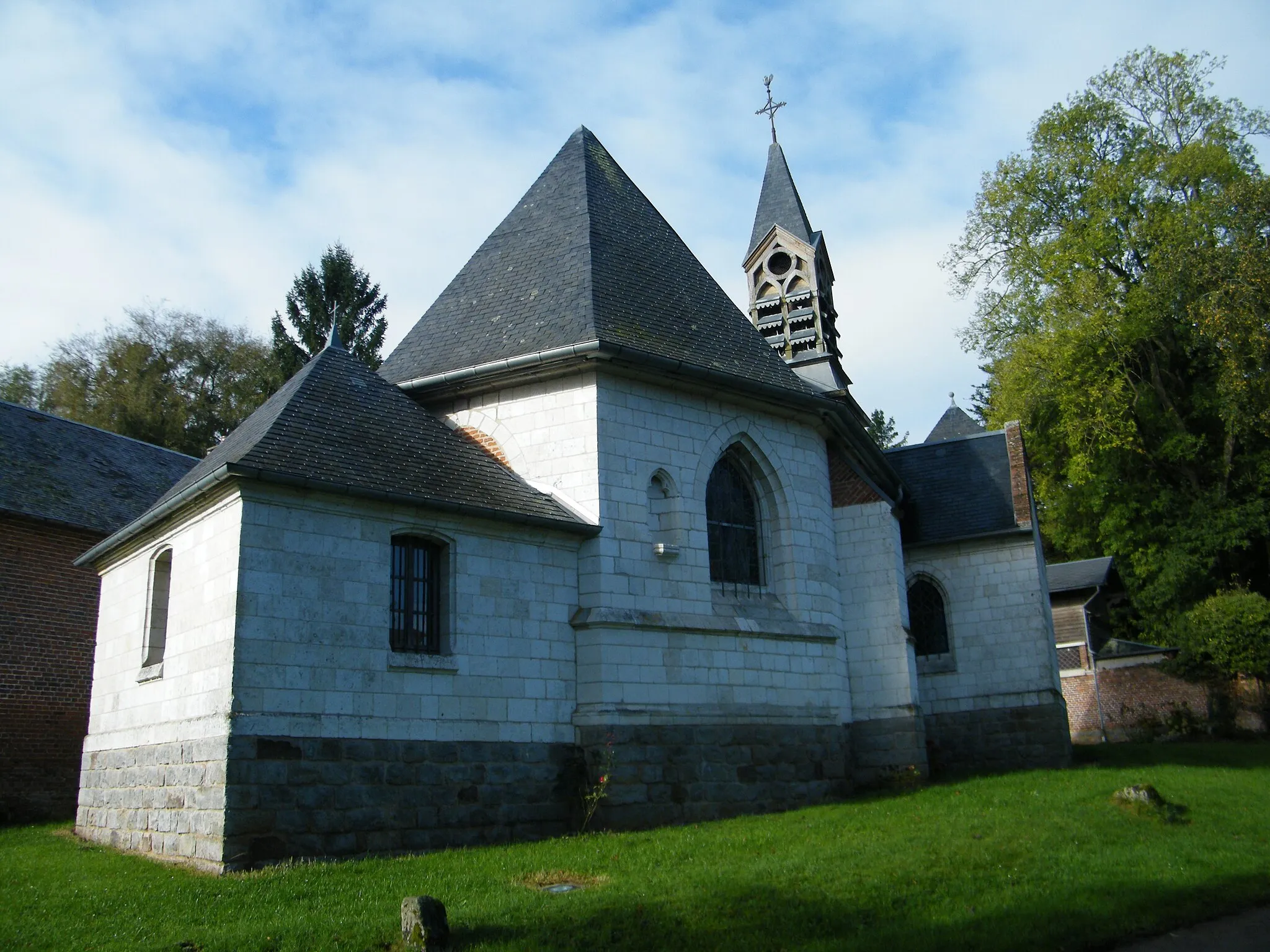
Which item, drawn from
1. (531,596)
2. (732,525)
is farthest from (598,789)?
(732,525)

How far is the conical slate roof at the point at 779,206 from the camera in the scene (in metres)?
25.8

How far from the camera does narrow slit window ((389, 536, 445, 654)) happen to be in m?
11.9

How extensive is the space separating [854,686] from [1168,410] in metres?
16.7

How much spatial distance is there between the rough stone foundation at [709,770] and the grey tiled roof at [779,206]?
14.2 meters

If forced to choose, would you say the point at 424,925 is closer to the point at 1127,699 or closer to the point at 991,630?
the point at 991,630

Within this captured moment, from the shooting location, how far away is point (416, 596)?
12086 millimetres

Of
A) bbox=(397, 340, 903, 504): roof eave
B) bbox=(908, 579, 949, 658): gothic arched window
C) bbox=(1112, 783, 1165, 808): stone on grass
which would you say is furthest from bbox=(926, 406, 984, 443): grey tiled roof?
bbox=(1112, 783, 1165, 808): stone on grass

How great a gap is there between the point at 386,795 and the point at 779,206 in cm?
1924

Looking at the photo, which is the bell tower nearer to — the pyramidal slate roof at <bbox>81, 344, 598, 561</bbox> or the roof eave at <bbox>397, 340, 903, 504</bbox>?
the roof eave at <bbox>397, 340, 903, 504</bbox>

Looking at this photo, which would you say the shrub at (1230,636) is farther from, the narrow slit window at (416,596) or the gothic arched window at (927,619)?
the narrow slit window at (416,596)

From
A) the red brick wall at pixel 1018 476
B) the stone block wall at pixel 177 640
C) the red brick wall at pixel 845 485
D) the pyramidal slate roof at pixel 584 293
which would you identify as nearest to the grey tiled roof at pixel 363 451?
the stone block wall at pixel 177 640

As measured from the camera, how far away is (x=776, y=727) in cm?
1439

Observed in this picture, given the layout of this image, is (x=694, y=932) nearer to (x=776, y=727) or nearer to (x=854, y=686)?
(x=776, y=727)

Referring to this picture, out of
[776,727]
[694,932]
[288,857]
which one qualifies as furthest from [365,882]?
[776,727]
